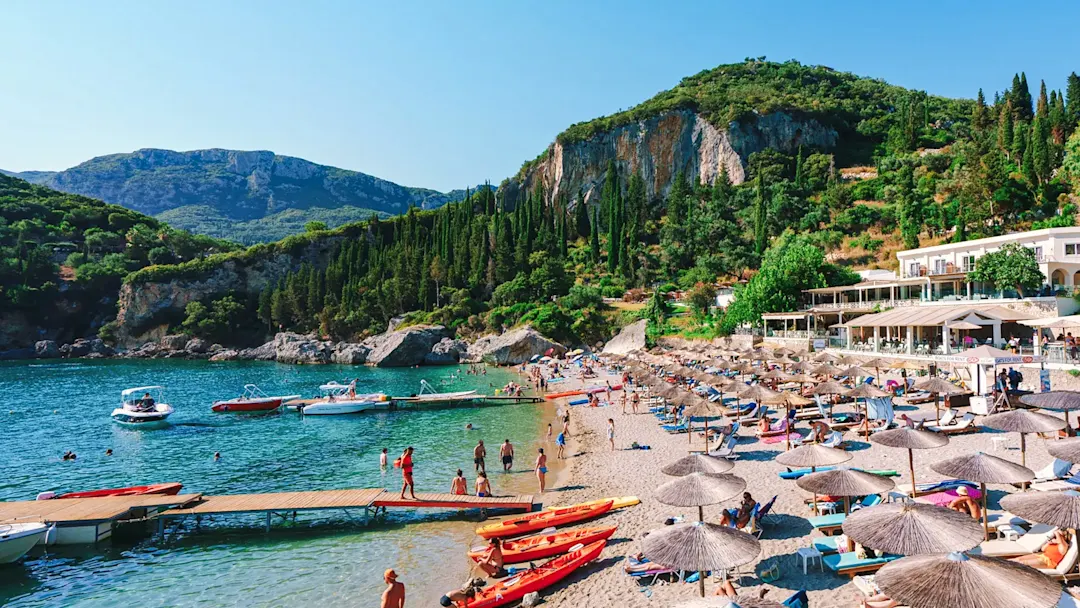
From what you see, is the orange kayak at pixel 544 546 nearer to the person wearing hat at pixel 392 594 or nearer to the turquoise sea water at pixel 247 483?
the turquoise sea water at pixel 247 483

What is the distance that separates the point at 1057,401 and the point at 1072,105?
79326 millimetres

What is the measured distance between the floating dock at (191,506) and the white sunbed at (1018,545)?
9.71 m

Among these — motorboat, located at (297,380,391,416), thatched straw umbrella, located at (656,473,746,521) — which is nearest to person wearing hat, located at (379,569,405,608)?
thatched straw umbrella, located at (656,473,746,521)

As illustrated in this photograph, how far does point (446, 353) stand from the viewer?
221 ft

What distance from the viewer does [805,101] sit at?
335ft

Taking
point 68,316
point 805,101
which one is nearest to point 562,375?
point 805,101

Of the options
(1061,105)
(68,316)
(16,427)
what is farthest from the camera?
(68,316)

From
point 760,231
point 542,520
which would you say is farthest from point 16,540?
point 760,231

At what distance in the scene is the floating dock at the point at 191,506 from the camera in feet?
44.9

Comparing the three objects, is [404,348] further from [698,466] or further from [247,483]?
[698,466]

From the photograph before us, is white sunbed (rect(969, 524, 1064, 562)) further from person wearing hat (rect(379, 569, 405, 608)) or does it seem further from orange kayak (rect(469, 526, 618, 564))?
person wearing hat (rect(379, 569, 405, 608))

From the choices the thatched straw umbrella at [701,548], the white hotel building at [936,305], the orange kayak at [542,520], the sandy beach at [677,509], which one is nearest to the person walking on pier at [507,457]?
the sandy beach at [677,509]

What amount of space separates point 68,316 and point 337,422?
89843 millimetres

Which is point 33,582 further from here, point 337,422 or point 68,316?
point 68,316
